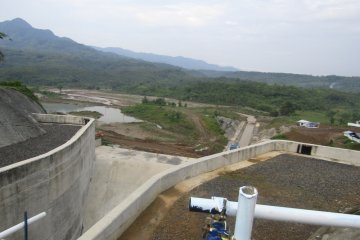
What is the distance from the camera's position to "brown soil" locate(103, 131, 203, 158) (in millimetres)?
31484

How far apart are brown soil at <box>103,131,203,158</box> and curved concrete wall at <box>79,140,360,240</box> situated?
16.7 metres

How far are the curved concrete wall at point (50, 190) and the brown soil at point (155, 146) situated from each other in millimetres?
14693

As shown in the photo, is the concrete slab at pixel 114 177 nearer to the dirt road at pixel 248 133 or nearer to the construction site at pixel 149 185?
the construction site at pixel 149 185

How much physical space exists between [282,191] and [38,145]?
446 inches

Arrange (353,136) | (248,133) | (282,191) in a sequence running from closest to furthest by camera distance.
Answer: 1. (282,191)
2. (353,136)
3. (248,133)

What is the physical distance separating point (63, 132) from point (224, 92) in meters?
73.4

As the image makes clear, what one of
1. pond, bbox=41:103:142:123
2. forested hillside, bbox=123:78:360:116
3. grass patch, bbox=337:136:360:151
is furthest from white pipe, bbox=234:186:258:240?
forested hillside, bbox=123:78:360:116

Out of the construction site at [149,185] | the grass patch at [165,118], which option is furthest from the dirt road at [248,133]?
the construction site at [149,185]

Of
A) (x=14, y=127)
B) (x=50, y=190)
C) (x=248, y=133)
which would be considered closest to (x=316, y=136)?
(x=248, y=133)

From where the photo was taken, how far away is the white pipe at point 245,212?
10.5 ft

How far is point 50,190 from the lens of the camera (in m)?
12.1

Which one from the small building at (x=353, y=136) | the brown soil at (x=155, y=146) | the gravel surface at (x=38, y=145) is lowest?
the brown soil at (x=155, y=146)

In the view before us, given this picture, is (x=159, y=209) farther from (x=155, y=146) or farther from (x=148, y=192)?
(x=155, y=146)

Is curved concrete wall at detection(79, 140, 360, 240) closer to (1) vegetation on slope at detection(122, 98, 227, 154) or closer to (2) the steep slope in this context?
(2) the steep slope
